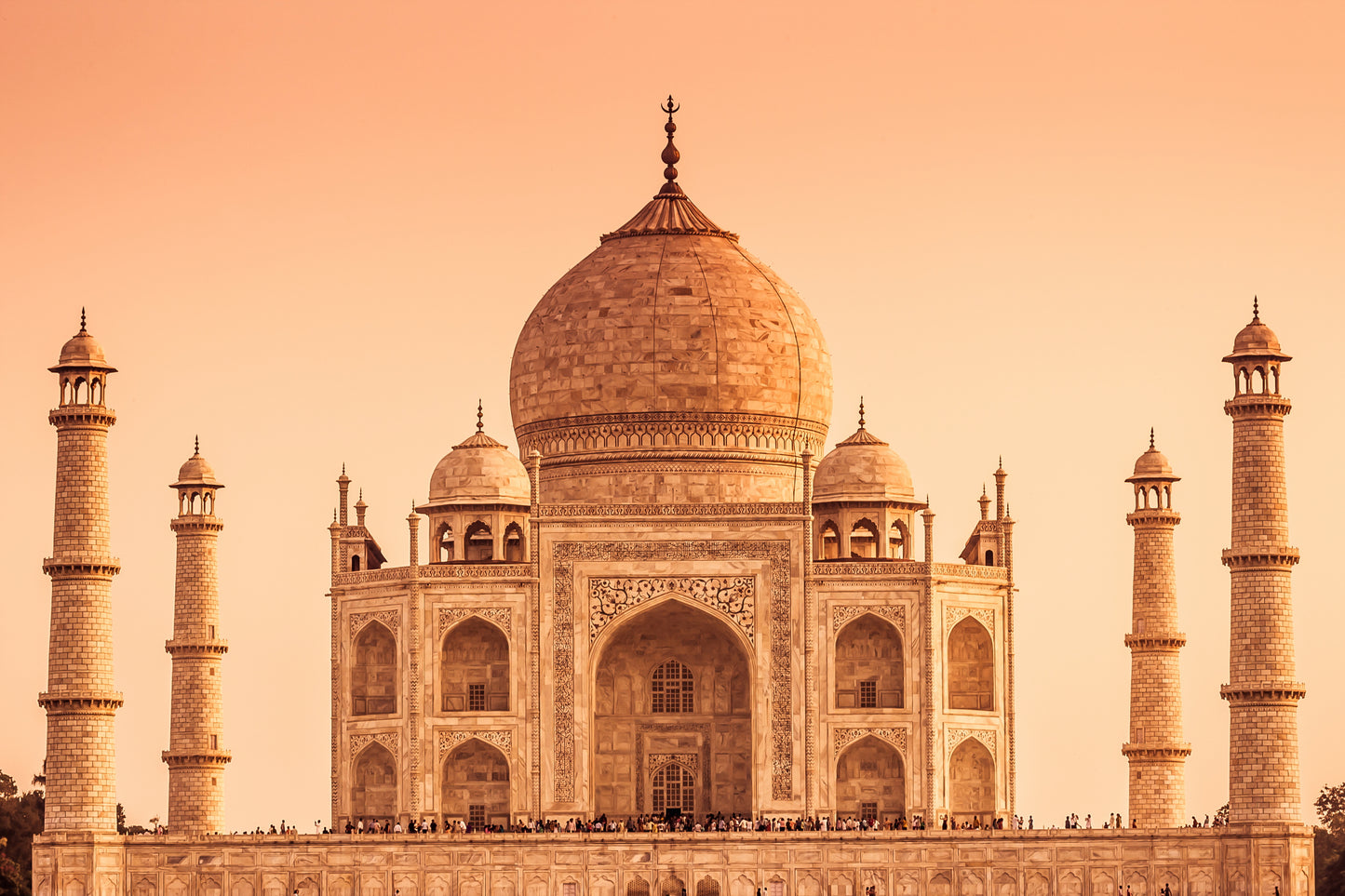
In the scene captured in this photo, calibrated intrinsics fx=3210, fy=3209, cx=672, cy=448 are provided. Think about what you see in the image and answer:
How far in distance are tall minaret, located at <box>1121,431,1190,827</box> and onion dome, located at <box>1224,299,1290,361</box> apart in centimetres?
527

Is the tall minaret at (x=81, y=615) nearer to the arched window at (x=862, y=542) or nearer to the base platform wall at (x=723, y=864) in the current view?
the base platform wall at (x=723, y=864)

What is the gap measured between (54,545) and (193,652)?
232 inches

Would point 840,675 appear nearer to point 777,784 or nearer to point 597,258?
point 777,784

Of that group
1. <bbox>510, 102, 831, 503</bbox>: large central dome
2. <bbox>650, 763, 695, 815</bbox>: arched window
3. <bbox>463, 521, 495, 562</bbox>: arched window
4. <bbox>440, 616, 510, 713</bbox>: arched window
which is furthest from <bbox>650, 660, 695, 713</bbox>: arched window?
<bbox>463, 521, 495, 562</bbox>: arched window

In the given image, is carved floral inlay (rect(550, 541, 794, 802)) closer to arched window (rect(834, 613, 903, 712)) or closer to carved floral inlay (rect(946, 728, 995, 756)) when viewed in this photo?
arched window (rect(834, 613, 903, 712))

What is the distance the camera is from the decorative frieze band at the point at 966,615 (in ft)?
160

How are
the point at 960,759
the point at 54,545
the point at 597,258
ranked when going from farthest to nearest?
the point at 597,258 → the point at 960,759 → the point at 54,545

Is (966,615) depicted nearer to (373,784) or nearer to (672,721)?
(672,721)

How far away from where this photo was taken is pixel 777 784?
47.9 meters

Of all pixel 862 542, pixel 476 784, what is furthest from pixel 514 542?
pixel 862 542

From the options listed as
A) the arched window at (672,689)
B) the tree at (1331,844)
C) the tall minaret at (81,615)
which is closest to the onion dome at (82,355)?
the tall minaret at (81,615)

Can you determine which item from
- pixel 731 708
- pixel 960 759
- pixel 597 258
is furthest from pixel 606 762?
pixel 597 258

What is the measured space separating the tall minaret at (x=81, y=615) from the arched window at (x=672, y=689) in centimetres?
882

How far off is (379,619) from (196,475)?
484 centimetres
